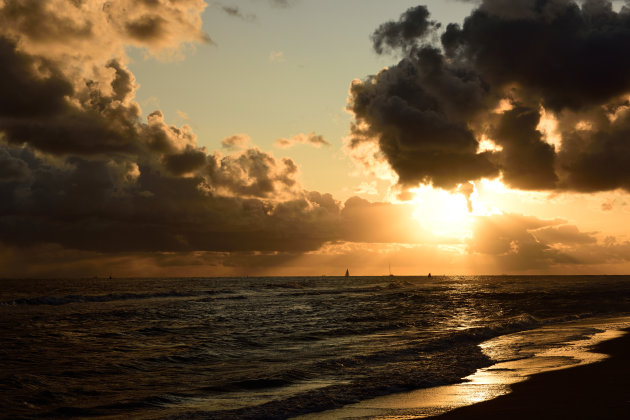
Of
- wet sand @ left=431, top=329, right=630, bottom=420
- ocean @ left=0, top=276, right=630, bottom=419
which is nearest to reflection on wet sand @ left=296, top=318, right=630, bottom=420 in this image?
ocean @ left=0, top=276, right=630, bottom=419

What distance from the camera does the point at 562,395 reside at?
1266 cm

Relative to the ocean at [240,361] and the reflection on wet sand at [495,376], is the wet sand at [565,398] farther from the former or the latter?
the ocean at [240,361]

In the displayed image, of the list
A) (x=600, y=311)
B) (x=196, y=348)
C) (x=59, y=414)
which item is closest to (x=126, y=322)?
(x=196, y=348)

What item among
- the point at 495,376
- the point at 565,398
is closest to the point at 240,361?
the point at 495,376

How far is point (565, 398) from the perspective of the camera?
1227cm

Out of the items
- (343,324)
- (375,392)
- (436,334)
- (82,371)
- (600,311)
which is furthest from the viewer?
(600,311)

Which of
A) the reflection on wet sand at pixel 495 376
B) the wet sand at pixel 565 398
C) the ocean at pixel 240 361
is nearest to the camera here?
the wet sand at pixel 565 398

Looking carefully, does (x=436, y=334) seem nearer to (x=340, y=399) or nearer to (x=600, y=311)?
(x=340, y=399)

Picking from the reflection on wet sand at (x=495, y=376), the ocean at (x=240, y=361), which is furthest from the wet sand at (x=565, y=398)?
the ocean at (x=240, y=361)

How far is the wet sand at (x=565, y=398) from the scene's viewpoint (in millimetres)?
10844

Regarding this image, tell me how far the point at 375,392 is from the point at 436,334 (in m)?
15.1

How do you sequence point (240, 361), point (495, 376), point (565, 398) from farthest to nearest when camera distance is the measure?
point (240, 361) < point (495, 376) < point (565, 398)

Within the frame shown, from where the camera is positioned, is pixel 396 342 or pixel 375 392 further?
pixel 396 342

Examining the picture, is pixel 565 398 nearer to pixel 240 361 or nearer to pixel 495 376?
pixel 495 376
